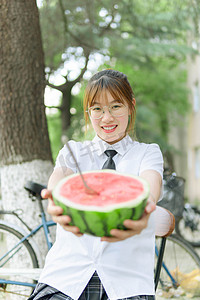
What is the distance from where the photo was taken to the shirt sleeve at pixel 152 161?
1872mm

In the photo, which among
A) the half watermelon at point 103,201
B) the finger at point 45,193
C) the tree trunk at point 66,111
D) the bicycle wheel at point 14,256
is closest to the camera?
the half watermelon at point 103,201

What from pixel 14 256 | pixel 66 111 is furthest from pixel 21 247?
pixel 66 111

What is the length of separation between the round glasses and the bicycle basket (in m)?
3.21

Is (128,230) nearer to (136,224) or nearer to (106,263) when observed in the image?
(136,224)

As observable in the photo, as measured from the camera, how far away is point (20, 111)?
404cm

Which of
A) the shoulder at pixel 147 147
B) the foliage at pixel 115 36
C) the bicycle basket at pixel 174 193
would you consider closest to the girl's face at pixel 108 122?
the shoulder at pixel 147 147

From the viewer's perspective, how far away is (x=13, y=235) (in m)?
3.71

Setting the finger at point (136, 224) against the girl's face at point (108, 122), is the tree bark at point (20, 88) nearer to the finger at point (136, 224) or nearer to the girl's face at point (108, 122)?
the girl's face at point (108, 122)

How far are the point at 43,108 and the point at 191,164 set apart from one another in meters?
21.1

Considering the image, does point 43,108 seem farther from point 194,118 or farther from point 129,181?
point 194,118

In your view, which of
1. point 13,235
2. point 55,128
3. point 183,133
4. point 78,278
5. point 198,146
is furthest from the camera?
point 183,133

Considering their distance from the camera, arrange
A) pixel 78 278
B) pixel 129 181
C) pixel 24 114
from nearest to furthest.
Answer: pixel 129 181 → pixel 78 278 → pixel 24 114

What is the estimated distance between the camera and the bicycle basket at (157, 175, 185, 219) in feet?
16.7

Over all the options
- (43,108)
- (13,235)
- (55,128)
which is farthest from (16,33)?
(55,128)
